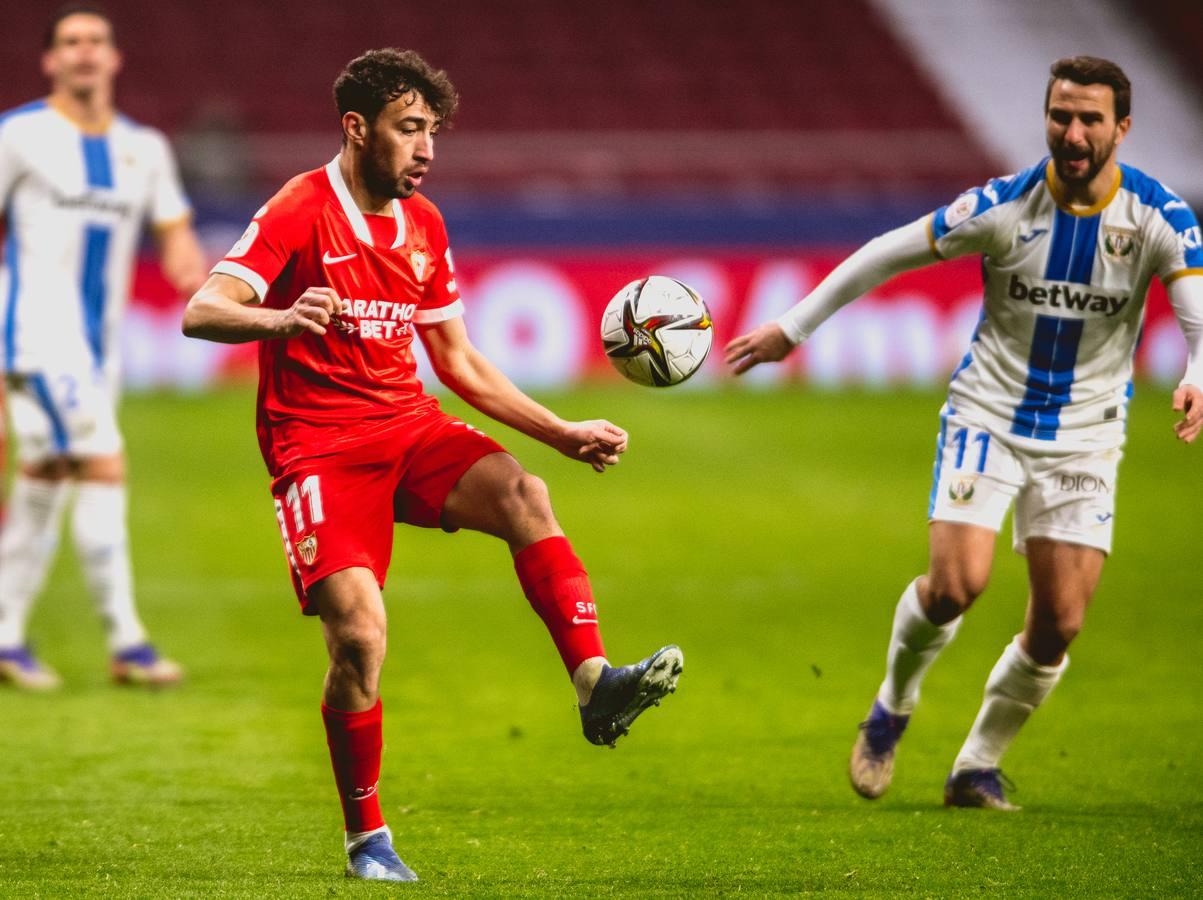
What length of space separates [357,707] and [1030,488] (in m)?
2.15

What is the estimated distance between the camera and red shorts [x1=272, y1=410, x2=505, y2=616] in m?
4.69

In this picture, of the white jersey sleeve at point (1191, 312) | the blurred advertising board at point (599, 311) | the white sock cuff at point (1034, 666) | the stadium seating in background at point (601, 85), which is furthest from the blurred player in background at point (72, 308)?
the stadium seating in background at point (601, 85)

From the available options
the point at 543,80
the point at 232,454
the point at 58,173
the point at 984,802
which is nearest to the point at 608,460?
the point at 984,802

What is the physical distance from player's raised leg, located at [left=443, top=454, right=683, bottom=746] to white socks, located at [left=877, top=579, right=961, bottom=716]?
4.05 ft

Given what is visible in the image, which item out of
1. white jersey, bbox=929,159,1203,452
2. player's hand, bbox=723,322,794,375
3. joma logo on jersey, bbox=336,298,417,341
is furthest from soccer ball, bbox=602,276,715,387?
white jersey, bbox=929,159,1203,452

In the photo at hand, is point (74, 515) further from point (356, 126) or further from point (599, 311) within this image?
point (599, 311)

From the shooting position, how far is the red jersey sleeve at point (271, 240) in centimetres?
462

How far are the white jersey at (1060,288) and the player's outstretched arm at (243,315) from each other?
6.56 ft

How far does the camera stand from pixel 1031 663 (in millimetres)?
5582

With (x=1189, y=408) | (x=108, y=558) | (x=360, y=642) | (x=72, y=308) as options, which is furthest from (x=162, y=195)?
(x=1189, y=408)

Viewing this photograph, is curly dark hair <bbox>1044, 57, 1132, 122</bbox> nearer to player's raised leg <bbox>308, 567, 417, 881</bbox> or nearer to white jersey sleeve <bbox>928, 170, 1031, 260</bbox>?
white jersey sleeve <bbox>928, 170, 1031, 260</bbox>

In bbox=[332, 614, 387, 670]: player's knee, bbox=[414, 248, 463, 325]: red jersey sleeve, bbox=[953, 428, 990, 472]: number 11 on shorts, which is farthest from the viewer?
bbox=[953, 428, 990, 472]: number 11 on shorts

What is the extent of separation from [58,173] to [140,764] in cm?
271

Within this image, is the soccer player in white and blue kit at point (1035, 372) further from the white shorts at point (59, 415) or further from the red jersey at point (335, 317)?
the white shorts at point (59, 415)
